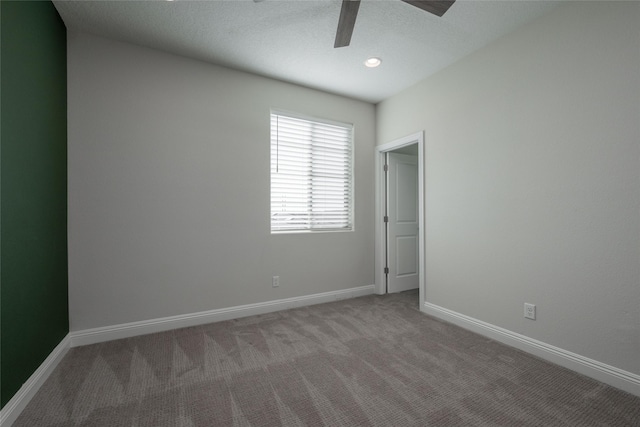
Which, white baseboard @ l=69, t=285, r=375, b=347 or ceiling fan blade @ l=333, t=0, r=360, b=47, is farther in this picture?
white baseboard @ l=69, t=285, r=375, b=347

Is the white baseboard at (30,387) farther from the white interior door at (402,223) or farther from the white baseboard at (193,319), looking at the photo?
the white interior door at (402,223)

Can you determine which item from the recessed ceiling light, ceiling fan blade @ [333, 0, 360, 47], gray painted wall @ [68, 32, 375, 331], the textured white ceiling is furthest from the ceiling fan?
gray painted wall @ [68, 32, 375, 331]

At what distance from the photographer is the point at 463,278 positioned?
9.48 feet

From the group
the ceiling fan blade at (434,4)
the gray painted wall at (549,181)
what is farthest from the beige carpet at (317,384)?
the ceiling fan blade at (434,4)

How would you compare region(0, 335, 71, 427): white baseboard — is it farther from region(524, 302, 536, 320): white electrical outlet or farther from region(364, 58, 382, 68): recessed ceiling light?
region(364, 58, 382, 68): recessed ceiling light

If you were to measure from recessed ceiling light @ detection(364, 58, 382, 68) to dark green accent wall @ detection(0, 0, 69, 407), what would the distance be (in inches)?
104

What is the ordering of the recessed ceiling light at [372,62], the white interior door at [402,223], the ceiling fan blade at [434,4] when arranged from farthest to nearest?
the white interior door at [402,223]
the recessed ceiling light at [372,62]
the ceiling fan blade at [434,4]

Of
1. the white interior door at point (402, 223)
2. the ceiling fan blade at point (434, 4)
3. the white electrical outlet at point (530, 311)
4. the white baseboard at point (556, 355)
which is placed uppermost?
the ceiling fan blade at point (434, 4)

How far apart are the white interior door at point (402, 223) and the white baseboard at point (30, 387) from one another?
11.7ft

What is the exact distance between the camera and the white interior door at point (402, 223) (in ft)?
13.4

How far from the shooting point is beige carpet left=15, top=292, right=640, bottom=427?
1.57 m

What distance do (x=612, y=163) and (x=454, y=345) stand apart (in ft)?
5.85

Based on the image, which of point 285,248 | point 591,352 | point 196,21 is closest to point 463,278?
point 591,352

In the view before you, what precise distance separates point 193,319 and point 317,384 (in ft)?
5.30
